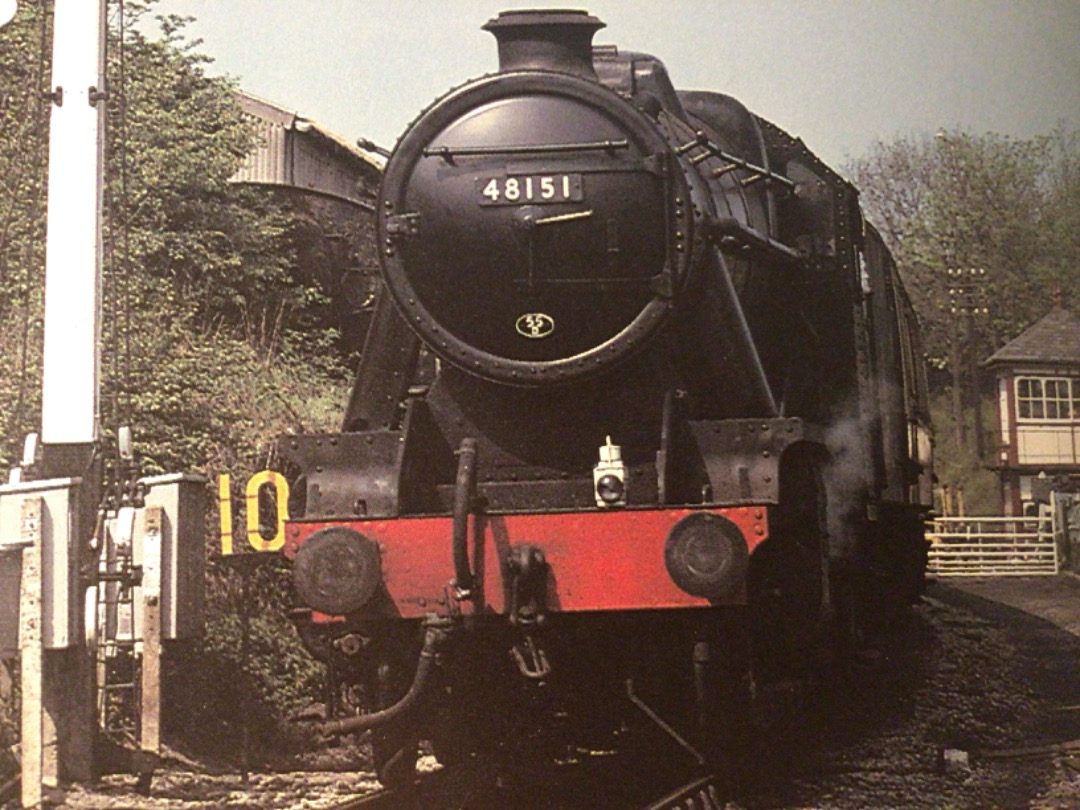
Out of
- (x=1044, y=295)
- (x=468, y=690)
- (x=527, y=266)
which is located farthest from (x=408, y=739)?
(x=1044, y=295)

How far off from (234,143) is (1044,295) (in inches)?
185

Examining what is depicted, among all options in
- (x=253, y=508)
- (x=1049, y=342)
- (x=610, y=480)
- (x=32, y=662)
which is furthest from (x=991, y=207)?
(x=32, y=662)

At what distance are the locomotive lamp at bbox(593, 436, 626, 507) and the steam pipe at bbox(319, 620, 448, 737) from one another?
66cm

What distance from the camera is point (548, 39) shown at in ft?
16.5

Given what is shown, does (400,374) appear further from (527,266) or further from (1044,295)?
(1044,295)

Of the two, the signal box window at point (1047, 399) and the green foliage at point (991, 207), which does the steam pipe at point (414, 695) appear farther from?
the signal box window at point (1047, 399)

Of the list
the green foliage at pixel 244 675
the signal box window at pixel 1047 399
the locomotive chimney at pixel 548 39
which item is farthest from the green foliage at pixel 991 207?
the green foliage at pixel 244 675

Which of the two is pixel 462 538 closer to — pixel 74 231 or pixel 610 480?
pixel 610 480

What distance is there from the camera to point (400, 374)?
5.29m

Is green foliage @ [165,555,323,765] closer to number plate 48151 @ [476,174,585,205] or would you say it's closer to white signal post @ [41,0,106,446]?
white signal post @ [41,0,106,446]

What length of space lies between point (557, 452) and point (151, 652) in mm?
1687

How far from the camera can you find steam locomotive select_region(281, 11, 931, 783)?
15.1 ft

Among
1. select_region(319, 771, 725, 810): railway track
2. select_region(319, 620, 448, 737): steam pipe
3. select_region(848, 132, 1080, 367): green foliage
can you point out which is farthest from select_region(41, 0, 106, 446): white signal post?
select_region(848, 132, 1080, 367): green foliage

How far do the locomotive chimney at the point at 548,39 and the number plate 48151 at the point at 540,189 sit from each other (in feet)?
1.31
